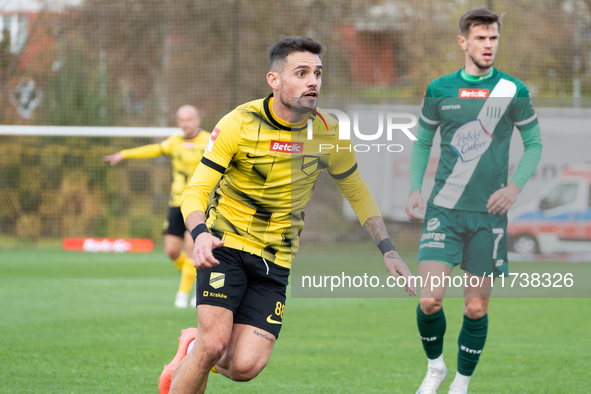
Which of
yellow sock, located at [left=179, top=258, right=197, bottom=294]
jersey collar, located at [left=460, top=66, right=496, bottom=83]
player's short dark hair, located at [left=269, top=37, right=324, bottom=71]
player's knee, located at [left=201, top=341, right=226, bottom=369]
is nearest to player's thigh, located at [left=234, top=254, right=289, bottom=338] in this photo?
player's knee, located at [left=201, top=341, right=226, bottom=369]

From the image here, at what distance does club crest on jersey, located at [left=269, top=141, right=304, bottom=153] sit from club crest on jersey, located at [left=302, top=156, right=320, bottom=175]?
0.08 m

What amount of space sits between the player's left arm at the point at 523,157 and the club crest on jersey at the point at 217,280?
78.3 inches

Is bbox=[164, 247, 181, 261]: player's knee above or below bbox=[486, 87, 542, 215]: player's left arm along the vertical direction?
below

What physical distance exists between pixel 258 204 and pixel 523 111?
6.67 feet

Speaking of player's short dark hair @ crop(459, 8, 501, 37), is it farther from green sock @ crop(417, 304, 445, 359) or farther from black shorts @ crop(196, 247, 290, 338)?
black shorts @ crop(196, 247, 290, 338)

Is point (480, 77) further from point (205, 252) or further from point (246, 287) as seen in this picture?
point (205, 252)

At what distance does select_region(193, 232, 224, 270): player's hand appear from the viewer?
3268 millimetres

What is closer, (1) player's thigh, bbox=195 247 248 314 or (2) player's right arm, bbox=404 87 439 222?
(1) player's thigh, bbox=195 247 248 314

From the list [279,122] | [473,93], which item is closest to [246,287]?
[279,122]

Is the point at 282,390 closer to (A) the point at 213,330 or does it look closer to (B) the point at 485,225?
(A) the point at 213,330

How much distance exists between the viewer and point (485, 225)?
15.7ft

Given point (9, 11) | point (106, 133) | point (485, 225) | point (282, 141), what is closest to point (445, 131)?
point (485, 225)

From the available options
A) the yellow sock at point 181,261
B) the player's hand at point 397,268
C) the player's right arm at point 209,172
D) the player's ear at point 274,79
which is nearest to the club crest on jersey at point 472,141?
the player's hand at point 397,268

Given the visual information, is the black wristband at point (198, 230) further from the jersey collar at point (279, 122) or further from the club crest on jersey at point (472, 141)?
the club crest on jersey at point (472, 141)
